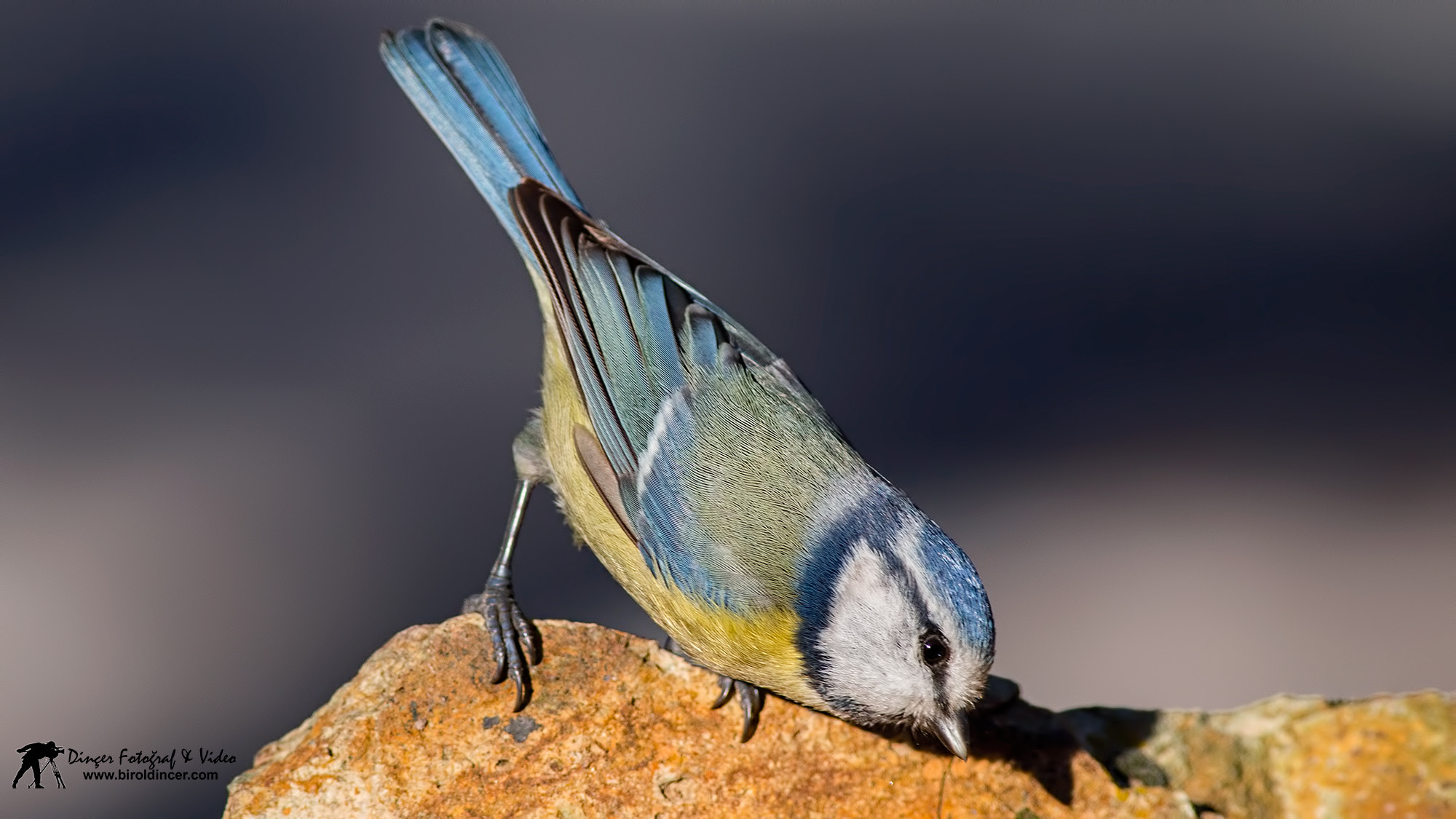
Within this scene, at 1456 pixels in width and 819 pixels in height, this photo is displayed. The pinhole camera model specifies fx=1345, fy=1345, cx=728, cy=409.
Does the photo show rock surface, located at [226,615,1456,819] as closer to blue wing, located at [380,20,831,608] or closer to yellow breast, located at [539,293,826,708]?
yellow breast, located at [539,293,826,708]

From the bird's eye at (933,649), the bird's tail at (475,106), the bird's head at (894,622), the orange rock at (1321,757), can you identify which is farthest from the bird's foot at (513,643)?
the orange rock at (1321,757)

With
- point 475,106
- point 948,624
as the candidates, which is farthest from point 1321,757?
point 475,106

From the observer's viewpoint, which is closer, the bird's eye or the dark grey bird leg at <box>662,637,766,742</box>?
the bird's eye

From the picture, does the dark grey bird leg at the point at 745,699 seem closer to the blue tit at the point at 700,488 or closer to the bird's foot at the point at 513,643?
the blue tit at the point at 700,488

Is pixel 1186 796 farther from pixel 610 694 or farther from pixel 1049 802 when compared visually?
pixel 610 694

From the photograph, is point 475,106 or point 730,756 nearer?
point 730,756

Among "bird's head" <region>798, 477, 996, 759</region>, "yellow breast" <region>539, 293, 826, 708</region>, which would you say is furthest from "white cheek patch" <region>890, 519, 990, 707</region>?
"yellow breast" <region>539, 293, 826, 708</region>

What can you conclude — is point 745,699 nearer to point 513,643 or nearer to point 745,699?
point 745,699
